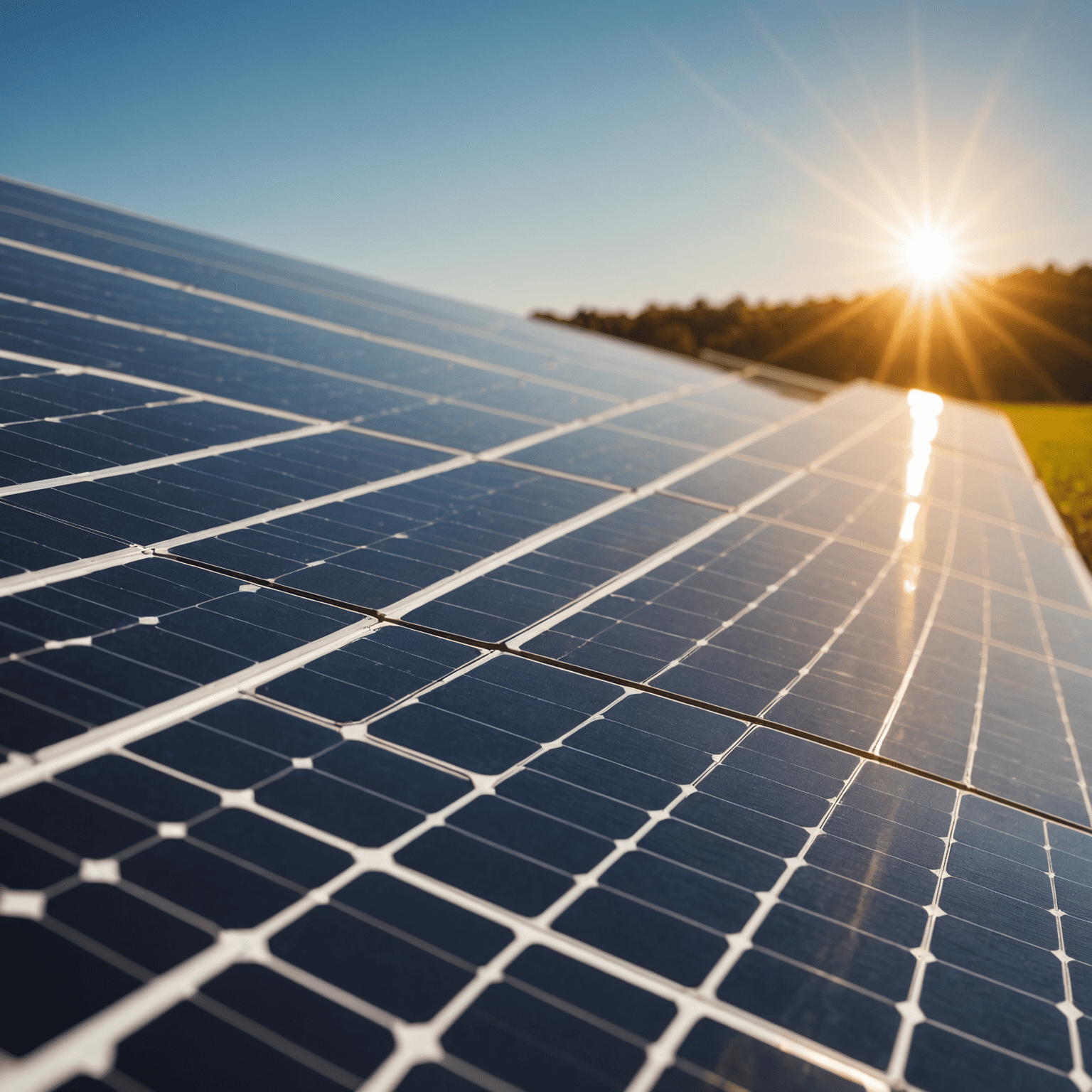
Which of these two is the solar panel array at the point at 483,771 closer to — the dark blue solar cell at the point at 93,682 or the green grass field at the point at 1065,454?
the dark blue solar cell at the point at 93,682

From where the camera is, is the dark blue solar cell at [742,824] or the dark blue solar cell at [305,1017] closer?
the dark blue solar cell at [305,1017]

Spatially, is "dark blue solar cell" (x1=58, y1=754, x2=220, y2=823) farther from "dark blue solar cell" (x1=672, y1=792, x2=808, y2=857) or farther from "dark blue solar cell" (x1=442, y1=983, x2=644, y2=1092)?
"dark blue solar cell" (x1=672, y1=792, x2=808, y2=857)

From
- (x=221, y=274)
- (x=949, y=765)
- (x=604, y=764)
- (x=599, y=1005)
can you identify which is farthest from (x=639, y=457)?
(x=221, y=274)

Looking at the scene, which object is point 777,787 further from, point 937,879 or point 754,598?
point 754,598

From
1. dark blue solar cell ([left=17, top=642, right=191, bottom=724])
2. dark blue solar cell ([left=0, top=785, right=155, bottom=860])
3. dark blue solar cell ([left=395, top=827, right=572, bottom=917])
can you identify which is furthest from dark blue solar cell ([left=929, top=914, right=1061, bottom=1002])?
dark blue solar cell ([left=17, top=642, right=191, bottom=724])

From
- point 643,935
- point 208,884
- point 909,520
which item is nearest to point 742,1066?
point 643,935

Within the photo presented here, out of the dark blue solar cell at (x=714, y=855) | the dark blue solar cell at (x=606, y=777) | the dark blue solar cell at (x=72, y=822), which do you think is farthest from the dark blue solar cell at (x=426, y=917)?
the dark blue solar cell at (x=606, y=777)
